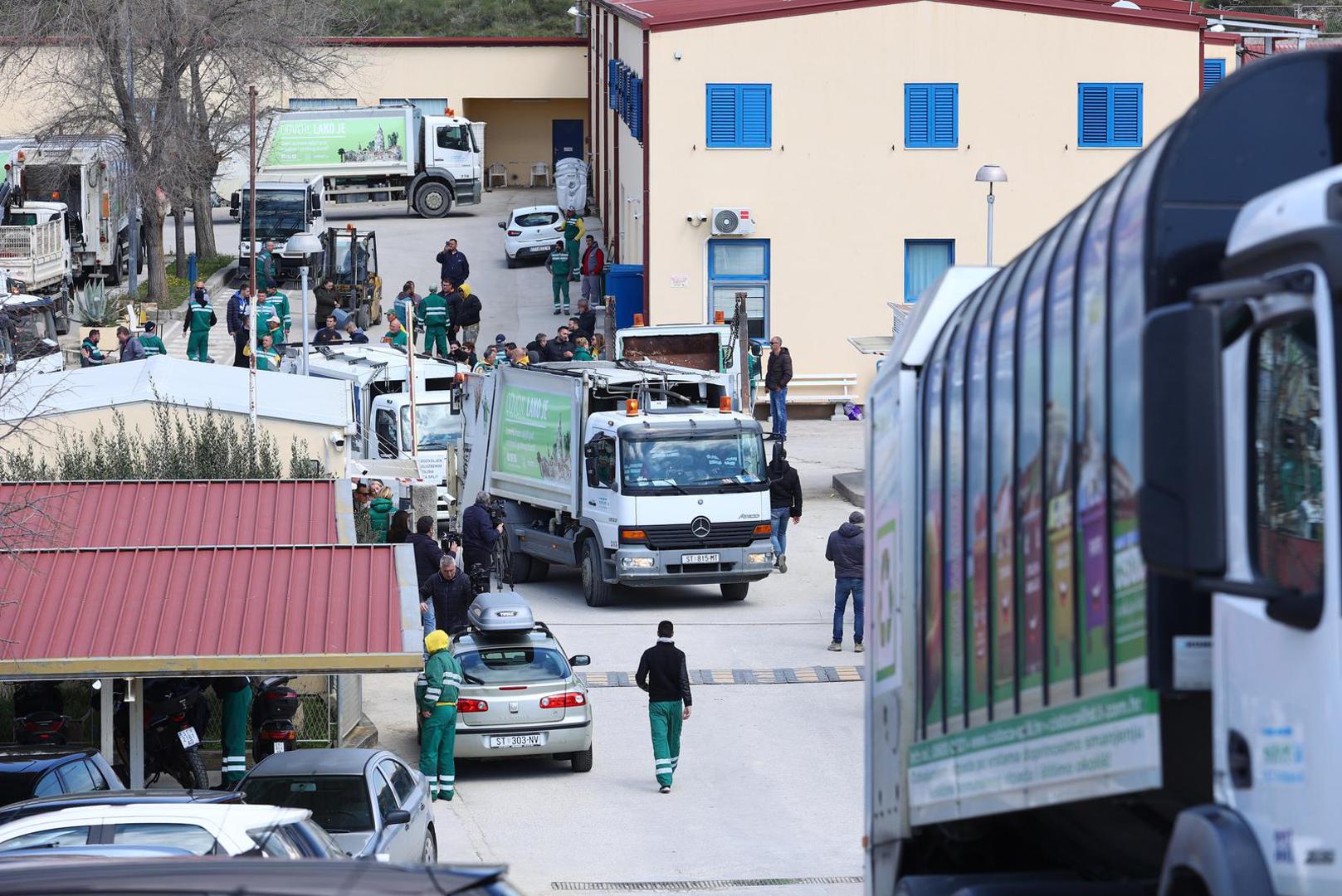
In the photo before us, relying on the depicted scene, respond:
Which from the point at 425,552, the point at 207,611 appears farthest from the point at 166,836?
the point at 425,552

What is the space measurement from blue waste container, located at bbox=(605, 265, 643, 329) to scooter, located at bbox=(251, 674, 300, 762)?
70.2 feet

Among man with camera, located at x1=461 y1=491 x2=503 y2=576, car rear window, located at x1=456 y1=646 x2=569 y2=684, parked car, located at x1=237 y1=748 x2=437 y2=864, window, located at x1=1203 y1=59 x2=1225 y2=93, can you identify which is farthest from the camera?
window, located at x1=1203 y1=59 x2=1225 y2=93

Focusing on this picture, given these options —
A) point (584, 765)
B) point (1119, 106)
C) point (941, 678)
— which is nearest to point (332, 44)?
point (1119, 106)

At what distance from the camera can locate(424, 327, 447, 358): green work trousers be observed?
37.4m

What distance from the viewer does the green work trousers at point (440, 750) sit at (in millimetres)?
16906

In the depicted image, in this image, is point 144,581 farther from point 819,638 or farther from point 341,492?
point 819,638

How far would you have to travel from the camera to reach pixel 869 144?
3719 cm

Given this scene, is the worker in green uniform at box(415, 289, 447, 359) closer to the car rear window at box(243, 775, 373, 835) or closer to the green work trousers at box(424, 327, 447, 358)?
the green work trousers at box(424, 327, 447, 358)

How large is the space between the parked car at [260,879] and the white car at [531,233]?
44906 mm

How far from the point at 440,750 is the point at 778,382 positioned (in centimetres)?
1664

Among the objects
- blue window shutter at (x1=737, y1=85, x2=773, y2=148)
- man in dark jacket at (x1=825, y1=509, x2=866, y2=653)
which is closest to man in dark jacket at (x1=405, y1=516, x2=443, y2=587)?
man in dark jacket at (x1=825, y1=509, x2=866, y2=653)

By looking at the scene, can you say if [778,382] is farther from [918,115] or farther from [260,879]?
[260,879]

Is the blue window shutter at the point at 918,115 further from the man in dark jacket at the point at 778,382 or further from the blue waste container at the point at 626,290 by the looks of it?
the man in dark jacket at the point at 778,382

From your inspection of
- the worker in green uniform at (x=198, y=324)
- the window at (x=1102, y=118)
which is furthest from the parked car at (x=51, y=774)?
the window at (x=1102, y=118)
